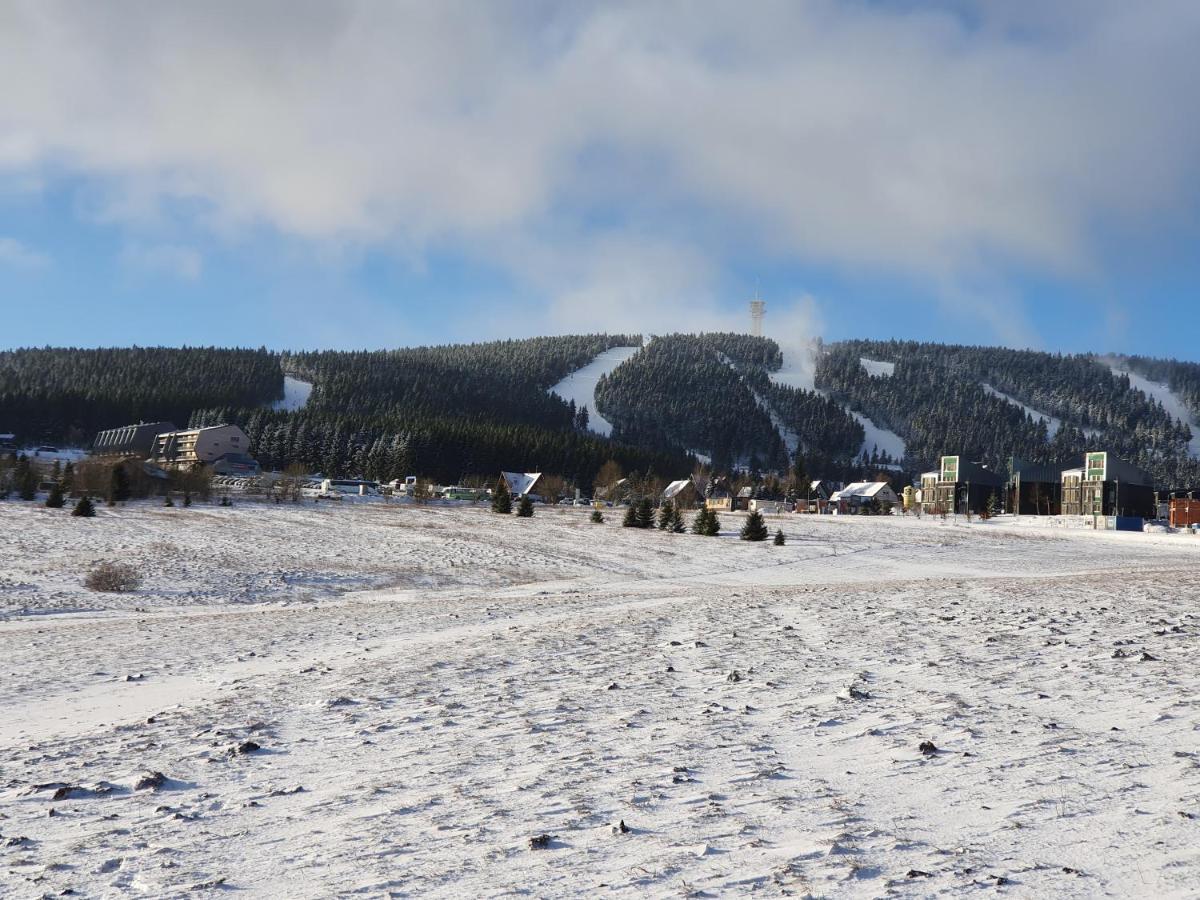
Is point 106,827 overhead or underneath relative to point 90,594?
overhead

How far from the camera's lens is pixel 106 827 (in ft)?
21.3

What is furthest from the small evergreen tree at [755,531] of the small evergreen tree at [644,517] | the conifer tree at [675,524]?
the small evergreen tree at [644,517]

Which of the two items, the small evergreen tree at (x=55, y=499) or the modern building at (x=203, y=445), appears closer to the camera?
the small evergreen tree at (x=55, y=499)

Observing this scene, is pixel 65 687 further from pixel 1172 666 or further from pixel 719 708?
pixel 1172 666

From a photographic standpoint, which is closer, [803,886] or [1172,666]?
[803,886]

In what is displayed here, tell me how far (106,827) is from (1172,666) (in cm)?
1263

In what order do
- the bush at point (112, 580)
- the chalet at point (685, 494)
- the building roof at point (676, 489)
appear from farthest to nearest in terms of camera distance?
the building roof at point (676, 489) → the chalet at point (685, 494) → the bush at point (112, 580)

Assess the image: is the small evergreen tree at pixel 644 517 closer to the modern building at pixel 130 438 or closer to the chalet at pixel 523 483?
the chalet at pixel 523 483

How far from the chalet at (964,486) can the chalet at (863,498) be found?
644 centimetres

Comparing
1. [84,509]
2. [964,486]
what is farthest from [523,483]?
[84,509]

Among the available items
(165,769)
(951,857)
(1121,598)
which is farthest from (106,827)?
(1121,598)

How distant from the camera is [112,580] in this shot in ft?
93.0

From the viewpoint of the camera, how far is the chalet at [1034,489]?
451 ft

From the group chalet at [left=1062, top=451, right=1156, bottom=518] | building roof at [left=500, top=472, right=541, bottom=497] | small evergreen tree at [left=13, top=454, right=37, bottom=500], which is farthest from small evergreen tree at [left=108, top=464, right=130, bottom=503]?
chalet at [left=1062, top=451, right=1156, bottom=518]
